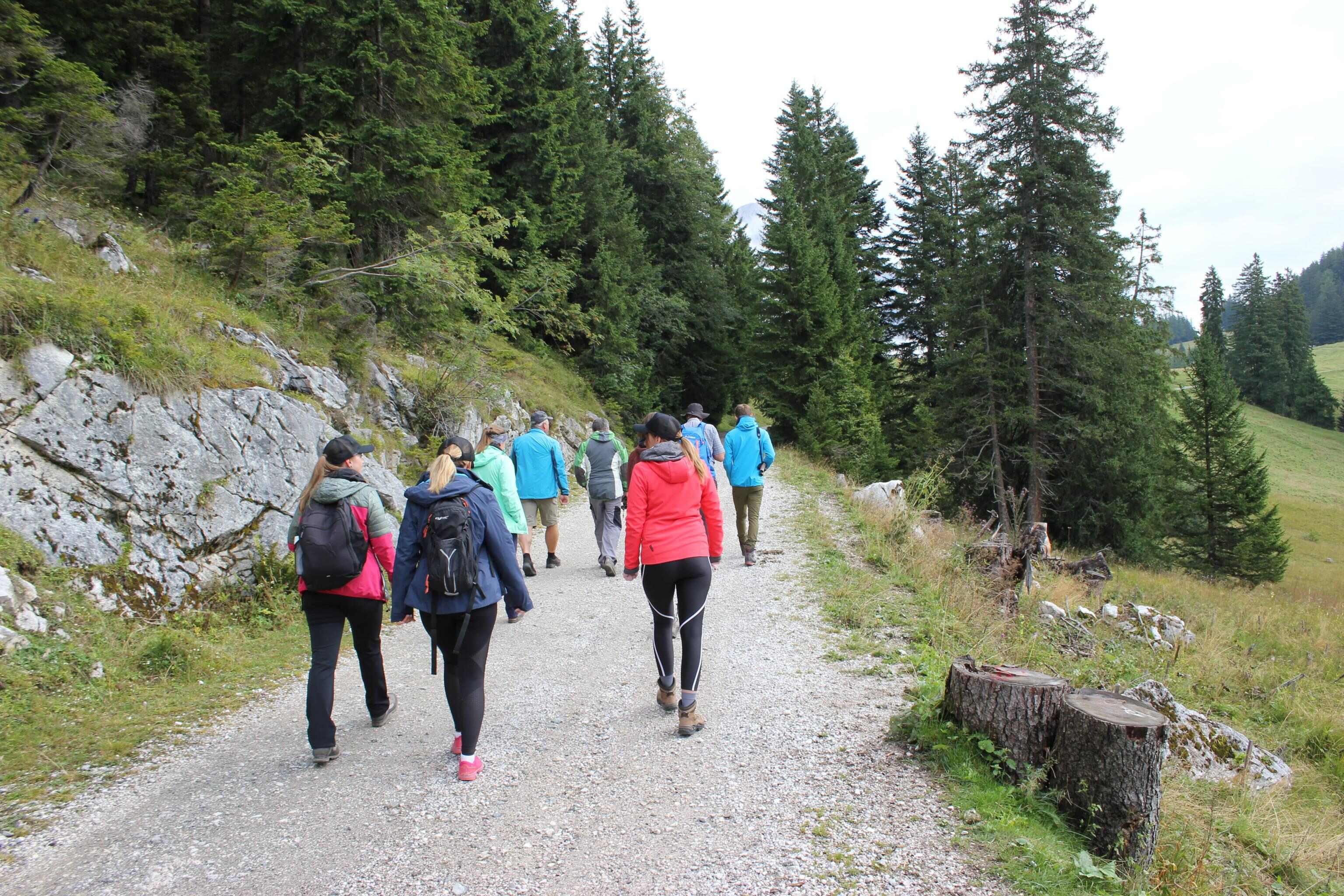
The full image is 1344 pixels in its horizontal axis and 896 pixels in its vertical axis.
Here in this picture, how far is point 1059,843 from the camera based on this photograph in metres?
3.31

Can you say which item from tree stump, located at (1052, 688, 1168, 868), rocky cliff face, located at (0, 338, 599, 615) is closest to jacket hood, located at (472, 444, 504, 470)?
rocky cliff face, located at (0, 338, 599, 615)

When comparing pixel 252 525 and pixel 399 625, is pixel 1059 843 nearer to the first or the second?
pixel 399 625

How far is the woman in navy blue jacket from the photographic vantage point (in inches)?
163

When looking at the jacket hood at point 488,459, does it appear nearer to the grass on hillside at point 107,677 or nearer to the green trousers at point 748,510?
the grass on hillside at point 107,677

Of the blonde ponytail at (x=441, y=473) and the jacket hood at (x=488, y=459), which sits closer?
the blonde ponytail at (x=441, y=473)

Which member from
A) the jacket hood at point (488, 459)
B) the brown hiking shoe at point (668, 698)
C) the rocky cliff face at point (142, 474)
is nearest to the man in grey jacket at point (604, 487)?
the jacket hood at point (488, 459)

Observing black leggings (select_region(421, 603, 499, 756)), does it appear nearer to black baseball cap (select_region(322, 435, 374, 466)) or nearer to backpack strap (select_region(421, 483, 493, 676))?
backpack strap (select_region(421, 483, 493, 676))

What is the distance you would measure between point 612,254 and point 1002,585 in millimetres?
19437

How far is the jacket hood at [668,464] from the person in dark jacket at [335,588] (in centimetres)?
175

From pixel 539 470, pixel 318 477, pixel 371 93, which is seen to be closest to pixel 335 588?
pixel 318 477

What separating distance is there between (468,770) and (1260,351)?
9566cm

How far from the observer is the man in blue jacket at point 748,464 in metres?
9.24

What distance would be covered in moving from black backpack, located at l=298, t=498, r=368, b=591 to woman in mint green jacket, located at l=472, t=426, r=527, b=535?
3.05 meters

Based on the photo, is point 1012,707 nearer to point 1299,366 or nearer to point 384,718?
point 384,718
